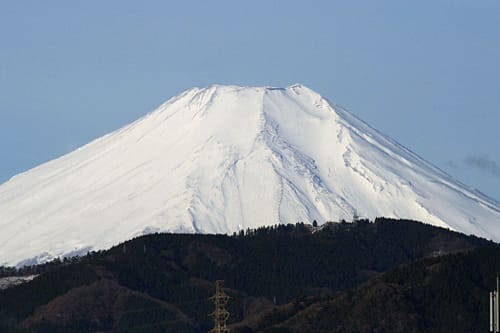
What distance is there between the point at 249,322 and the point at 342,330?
14.8 meters

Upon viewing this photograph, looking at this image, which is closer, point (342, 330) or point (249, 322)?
point (342, 330)

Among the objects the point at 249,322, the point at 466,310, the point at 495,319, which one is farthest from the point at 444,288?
the point at 495,319

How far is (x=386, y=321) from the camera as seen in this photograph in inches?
7087

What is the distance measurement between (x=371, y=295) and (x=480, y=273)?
1291cm

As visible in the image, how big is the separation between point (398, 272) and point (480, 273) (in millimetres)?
7794

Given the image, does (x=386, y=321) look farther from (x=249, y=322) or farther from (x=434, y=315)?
(x=249, y=322)

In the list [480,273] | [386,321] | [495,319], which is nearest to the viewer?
[495,319]

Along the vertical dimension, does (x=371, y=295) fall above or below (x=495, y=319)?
above

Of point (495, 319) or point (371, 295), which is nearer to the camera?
point (495, 319)

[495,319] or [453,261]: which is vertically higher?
[453,261]

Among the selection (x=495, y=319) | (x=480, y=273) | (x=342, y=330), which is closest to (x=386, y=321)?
(x=342, y=330)

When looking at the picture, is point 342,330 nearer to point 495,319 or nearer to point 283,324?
point 283,324

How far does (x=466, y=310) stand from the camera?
602ft

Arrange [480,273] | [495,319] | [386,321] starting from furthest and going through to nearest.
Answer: [480,273] < [386,321] < [495,319]
